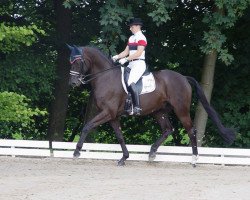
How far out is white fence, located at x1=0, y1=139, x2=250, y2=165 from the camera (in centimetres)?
1322

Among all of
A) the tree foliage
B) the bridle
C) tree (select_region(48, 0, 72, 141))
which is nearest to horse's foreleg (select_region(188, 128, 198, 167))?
the bridle

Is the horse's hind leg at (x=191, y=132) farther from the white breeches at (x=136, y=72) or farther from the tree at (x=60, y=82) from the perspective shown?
the tree at (x=60, y=82)

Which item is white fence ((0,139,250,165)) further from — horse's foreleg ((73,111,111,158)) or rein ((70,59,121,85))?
rein ((70,59,121,85))

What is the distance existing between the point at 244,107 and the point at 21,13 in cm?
657

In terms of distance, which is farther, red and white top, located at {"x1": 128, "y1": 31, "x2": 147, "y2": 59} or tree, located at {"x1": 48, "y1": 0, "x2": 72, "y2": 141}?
tree, located at {"x1": 48, "y1": 0, "x2": 72, "y2": 141}

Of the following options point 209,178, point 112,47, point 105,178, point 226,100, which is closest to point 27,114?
point 112,47

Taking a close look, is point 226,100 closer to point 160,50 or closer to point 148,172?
point 160,50

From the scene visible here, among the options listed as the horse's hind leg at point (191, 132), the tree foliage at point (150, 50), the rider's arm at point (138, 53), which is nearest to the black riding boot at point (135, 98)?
the rider's arm at point (138, 53)

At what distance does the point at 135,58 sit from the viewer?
1233cm

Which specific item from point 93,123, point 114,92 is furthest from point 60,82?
point 93,123

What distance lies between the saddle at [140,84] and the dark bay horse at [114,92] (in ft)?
0.27

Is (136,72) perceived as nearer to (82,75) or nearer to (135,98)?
(135,98)

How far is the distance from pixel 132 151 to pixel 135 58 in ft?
7.61

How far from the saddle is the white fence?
119 centimetres
